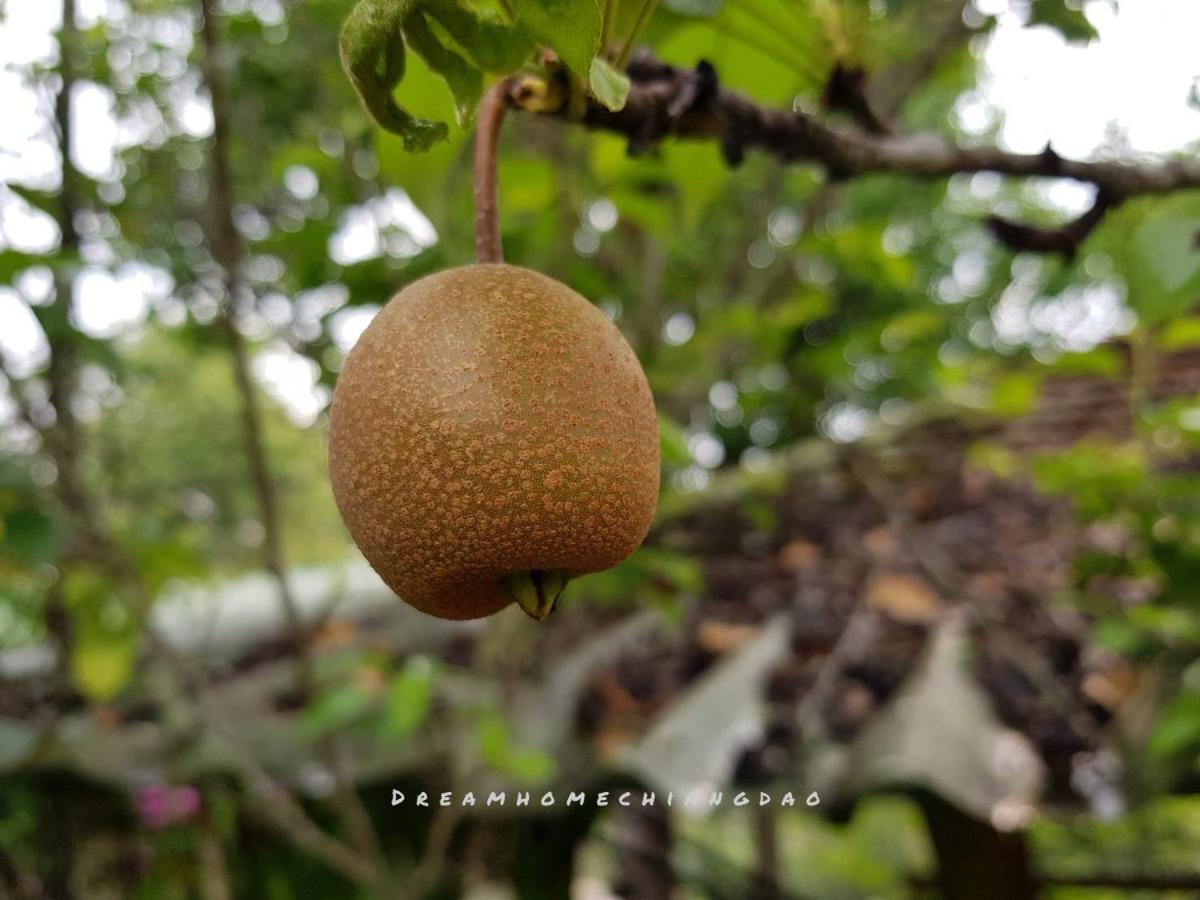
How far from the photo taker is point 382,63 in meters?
0.41

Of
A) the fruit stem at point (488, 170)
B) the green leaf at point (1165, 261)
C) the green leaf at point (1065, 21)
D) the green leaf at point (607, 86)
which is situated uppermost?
the green leaf at point (1065, 21)

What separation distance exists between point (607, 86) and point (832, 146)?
0.31 metres

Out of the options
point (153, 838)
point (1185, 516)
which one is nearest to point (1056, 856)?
point (1185, 516)

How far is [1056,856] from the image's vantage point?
2.63 metres

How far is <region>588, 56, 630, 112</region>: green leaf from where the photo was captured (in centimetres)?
38

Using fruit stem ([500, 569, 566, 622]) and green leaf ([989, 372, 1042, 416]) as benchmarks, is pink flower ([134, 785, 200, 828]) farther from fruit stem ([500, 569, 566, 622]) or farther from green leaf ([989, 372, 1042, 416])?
green leaf ([989, 372, 1042, 416])

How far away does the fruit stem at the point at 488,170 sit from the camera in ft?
1.56

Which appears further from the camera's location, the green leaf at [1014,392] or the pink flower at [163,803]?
the pink flower at [163,803]

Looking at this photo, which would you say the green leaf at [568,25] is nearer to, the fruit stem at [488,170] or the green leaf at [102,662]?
the fruit stem at [488,170]

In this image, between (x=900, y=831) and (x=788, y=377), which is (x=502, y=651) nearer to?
(x=788, y=377)

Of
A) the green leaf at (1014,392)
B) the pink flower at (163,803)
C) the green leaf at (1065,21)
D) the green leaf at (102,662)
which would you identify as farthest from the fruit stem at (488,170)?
the pink flower at (163,803)

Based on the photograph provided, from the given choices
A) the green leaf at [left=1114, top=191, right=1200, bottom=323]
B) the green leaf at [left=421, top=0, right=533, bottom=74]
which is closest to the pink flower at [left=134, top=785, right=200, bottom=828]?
the green leaf at [left=421, top=0, right=533, bottom=74]

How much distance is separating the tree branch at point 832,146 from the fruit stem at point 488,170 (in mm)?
33

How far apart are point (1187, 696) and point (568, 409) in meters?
1.05
